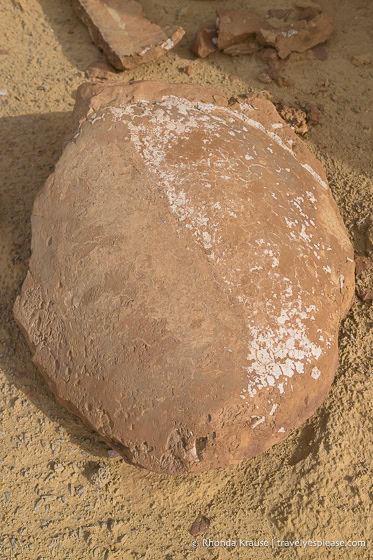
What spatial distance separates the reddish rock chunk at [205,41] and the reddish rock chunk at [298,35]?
28cm

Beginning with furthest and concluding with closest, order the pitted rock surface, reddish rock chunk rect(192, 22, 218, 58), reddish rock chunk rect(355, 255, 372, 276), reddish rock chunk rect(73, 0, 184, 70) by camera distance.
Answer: reddish rock chunk rect(192, 22, 218, 58)
reddish rock chunk rect(73, 0, 184, 70)
reddish rock chunk rect(355, 255, 372, 276)
the pitted rock surface

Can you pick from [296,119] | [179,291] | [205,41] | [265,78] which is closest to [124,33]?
[205,41]

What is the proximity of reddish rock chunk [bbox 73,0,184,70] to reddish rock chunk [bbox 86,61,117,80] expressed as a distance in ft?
0.15

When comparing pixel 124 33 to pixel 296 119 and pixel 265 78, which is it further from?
pixel 296 119

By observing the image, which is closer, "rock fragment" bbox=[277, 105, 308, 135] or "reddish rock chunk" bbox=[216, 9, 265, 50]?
"rock fragment" bbox=[277, 105, 308, 135]

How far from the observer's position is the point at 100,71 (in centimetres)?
324

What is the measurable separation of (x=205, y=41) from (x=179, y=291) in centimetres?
216

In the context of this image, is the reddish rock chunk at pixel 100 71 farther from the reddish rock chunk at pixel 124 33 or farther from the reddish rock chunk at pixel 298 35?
the reddish rock chunk at pixel 298 35

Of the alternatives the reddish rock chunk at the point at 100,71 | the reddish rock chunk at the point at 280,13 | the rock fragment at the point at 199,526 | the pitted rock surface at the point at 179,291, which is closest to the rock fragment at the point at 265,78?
the reddish rock chunk at the point at 280,13

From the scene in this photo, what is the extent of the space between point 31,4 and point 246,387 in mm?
3010

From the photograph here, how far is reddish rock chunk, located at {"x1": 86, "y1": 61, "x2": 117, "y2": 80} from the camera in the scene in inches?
127

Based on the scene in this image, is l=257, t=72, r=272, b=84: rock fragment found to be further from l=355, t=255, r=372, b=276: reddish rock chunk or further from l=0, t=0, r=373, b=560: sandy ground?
l=355, t=255, r=372, b=276: reddish rock chunk

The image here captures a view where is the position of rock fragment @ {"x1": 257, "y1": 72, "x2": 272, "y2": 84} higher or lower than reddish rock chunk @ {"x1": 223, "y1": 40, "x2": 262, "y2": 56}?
lower

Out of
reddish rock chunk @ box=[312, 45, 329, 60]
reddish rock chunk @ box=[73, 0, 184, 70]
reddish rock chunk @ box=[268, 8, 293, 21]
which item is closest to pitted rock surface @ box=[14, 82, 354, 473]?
reddish rock chunk @ box=[73, 0, 184, 70]
